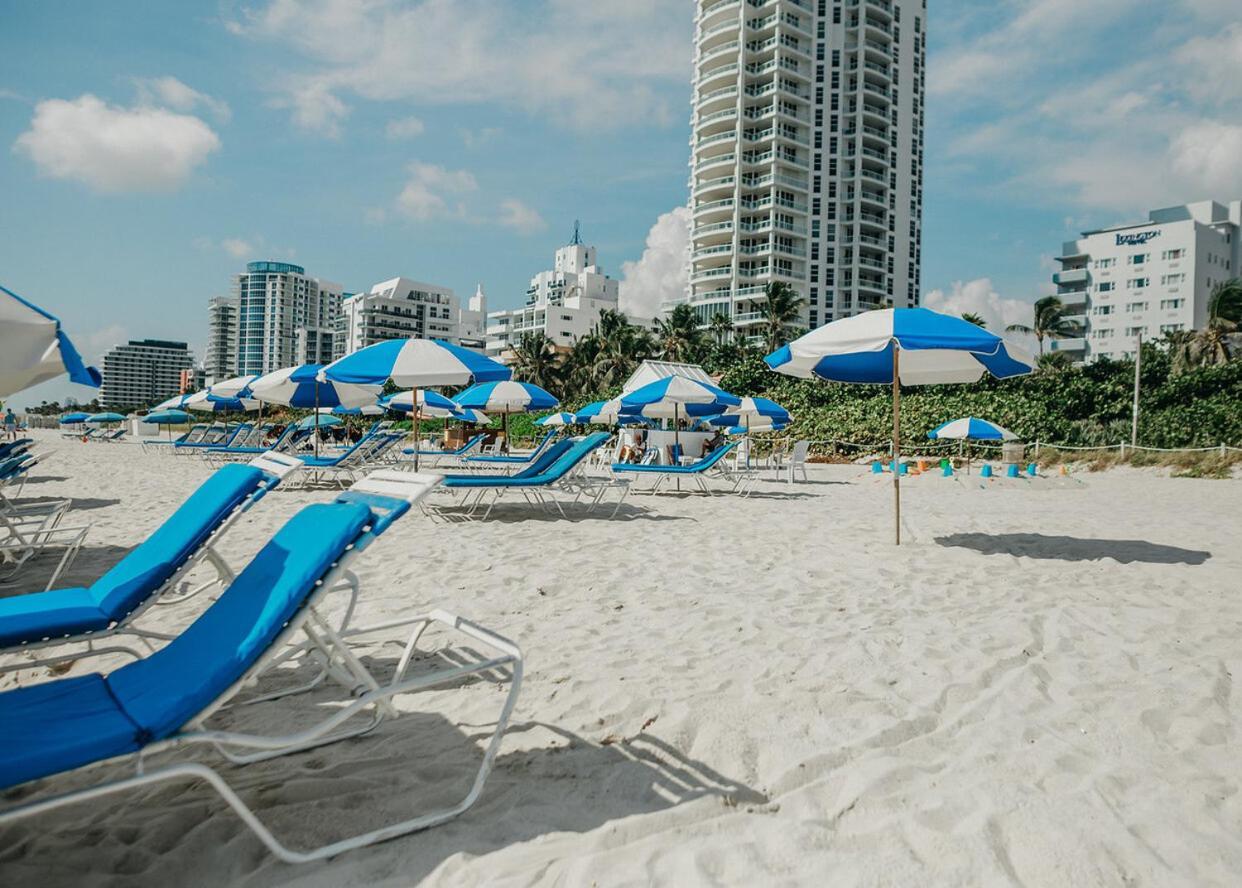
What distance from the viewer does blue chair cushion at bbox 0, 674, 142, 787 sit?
1.71 metres

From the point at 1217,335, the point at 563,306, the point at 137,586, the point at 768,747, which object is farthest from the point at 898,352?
the point at 563,306

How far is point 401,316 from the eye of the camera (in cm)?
10738

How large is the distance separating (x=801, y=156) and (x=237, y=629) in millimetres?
69431

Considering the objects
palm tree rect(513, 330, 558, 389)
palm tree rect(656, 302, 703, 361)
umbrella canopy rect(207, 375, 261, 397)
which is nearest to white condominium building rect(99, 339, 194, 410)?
palm tree rect(513, 330, 558, 389)

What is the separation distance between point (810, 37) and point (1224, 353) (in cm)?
4102

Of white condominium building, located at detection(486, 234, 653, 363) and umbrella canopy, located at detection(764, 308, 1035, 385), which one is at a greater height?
white condominium building, located at detection(486, 234, 653, 363)

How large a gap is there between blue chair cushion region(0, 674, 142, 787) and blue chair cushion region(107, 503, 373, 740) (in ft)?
0.14

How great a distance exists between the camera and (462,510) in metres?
9.09

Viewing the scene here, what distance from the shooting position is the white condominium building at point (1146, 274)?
222 ft

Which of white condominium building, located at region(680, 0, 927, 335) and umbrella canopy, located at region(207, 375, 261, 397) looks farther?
white condominium building, located at region(680, 0, 927, 335)

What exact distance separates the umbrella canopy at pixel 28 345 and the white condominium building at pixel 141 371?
560 feet

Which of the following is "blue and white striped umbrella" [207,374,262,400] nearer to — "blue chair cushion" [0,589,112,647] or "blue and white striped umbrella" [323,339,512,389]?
"blue and white striped umbrella" [323,339,512,389]

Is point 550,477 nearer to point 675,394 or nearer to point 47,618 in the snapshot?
point 675,394

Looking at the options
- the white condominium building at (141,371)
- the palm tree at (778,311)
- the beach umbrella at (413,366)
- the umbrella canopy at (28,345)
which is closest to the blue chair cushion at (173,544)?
the umbrella canopy at (28,345)
